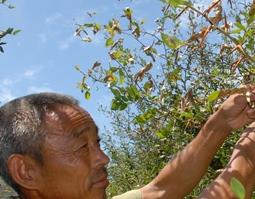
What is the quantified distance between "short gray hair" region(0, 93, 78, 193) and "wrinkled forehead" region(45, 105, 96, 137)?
0.02m

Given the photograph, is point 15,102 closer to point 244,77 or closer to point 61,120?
point 61,120

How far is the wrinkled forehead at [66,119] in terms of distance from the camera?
1.96 m

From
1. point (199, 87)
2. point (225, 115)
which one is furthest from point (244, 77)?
point (199, 87)

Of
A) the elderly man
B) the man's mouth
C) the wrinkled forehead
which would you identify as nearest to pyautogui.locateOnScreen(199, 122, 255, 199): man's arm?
the elderly man

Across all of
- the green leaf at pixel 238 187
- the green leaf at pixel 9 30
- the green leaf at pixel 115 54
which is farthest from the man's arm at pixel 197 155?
the green leaf at pixel 9 30

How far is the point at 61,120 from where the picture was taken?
1973 millimetres

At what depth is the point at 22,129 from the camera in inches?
A: 76.1

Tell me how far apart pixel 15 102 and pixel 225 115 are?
73 centimetres

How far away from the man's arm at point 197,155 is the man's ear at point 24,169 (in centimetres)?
61

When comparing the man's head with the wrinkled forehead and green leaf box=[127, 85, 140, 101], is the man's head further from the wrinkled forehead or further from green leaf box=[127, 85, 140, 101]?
green leaf box=[127, 85, 140, 101]

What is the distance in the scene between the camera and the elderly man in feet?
6.20

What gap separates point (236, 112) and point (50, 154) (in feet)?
2.10

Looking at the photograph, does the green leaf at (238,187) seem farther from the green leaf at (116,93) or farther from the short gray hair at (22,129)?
the green leaf at (116,93)

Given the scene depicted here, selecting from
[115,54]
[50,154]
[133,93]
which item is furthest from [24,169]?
[115,54]
